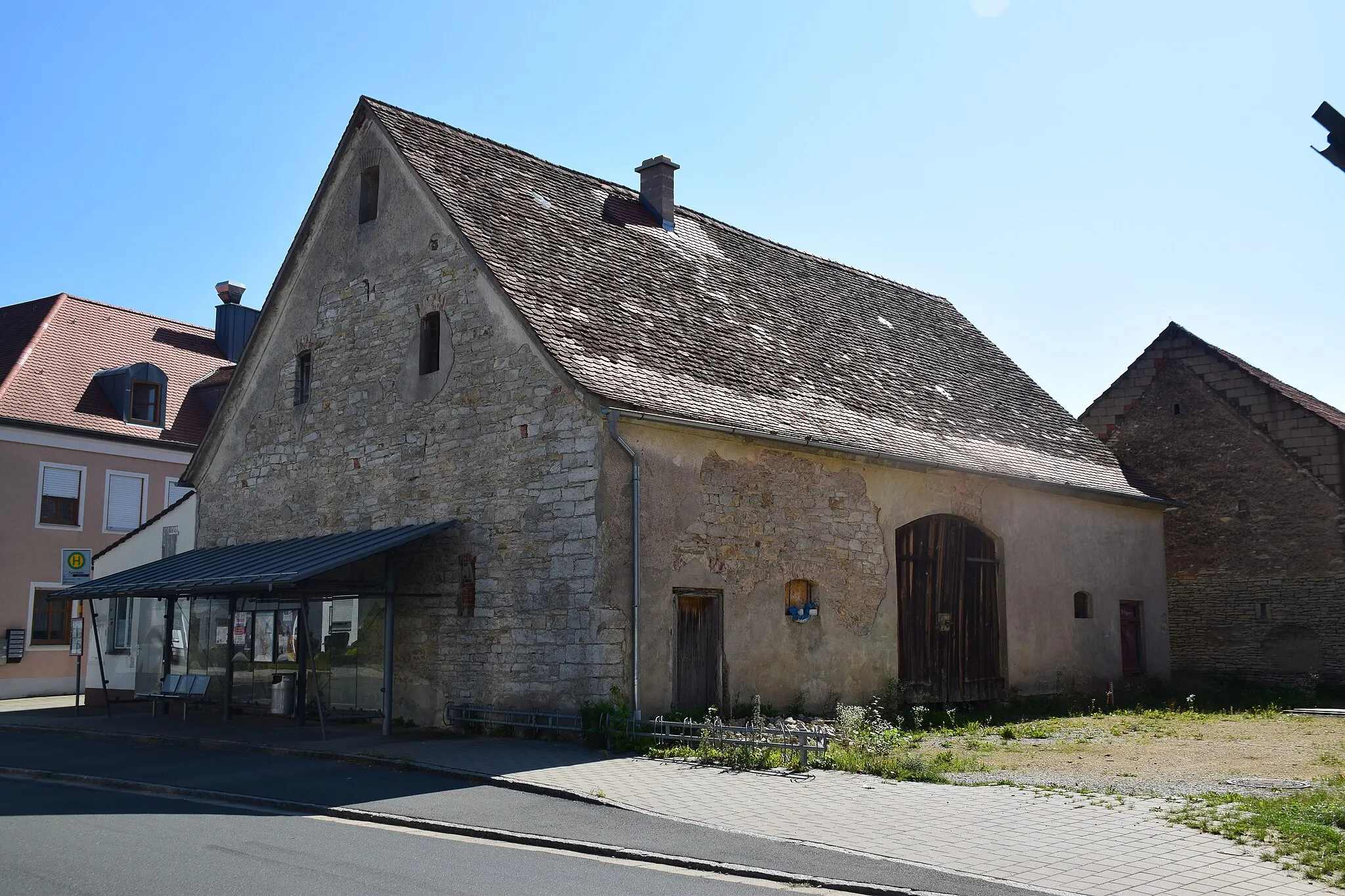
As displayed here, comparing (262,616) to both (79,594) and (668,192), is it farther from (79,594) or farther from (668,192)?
(668,192)

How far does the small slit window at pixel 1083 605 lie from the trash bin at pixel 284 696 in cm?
1353

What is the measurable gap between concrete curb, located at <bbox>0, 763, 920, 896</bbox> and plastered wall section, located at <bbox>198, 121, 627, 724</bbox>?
4273mm

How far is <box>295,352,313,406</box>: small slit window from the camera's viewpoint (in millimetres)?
19156

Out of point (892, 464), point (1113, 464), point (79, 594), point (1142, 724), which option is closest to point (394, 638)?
point (79, 594)

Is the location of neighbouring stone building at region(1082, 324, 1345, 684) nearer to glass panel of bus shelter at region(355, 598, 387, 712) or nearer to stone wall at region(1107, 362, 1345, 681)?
stone wall at region(1107, 362, 1345, 681)

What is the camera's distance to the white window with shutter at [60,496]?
27438 millimetres

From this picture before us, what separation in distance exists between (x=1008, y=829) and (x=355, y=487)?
11.7 m

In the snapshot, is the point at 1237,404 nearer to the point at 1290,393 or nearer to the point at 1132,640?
the point at 1290,393

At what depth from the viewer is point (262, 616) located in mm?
17906

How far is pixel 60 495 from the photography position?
1097 inches

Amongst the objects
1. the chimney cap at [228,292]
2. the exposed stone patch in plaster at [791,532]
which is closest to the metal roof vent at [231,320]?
the chimney cap at [228,292]

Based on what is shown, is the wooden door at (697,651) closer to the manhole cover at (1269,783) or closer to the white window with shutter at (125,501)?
the manhole cover at (1269,783)

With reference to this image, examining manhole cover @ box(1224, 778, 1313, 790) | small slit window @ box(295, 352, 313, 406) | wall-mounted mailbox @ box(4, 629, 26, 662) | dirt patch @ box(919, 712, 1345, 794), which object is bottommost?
dirt patch @ box(919, 712, 1345, 794)

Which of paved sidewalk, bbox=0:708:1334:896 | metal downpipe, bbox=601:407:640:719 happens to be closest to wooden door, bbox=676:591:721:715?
metal downpipe, bbox=601:407:640:719
